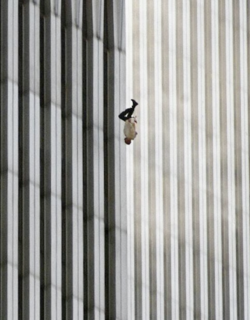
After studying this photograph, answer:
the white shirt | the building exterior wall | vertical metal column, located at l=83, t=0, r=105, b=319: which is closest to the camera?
the building exterior wall

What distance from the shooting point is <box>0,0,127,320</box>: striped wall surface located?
2420 inches

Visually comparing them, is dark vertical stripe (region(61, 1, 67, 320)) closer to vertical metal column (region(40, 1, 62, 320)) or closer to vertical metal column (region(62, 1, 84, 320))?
vertical metal column (region(62, 1, 84, 320))

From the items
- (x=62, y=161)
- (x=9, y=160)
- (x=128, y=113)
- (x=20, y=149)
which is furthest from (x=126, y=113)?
(x=9, y=160)

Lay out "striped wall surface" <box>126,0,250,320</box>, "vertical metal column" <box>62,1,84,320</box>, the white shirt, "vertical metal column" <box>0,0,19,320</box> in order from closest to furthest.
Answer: "vertical metal column" <box>0,0,19,320</box>
"vertical metal column" <box>62,1,84,320</box>
the white shirt
"striped wall surface" <box>126,0,250,320</box>

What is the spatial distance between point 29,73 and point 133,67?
8228mm

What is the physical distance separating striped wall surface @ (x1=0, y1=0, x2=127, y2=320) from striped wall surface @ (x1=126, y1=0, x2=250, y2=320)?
189 cm

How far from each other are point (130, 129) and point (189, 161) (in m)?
8.40

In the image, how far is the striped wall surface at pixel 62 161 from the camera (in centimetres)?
6147

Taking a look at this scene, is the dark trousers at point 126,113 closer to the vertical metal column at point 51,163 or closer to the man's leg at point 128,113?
the man's leg at point 128,113

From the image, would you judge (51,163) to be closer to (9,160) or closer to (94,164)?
(9,160)

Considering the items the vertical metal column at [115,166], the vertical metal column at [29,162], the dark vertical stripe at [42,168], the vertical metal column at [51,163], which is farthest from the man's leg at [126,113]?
the vertical metal column at [29,162]

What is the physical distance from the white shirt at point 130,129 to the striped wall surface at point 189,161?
3.33 metres

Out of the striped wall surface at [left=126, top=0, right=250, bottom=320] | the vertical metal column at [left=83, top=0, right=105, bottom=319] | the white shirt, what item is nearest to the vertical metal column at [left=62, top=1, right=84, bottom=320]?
the vertical metal column at [left=83, top=0, right=105, bottom=319]

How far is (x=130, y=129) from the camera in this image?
64.9 m
